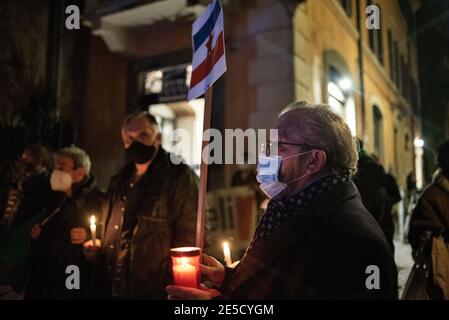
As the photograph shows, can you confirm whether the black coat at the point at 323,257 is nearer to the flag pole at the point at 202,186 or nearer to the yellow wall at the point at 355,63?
the flag pole at the point at 202,186

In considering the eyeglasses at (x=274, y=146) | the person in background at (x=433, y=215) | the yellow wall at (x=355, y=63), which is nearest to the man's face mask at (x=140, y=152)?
the eyeglasses at (x=274, y=146)

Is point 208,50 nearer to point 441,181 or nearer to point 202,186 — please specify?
point 202,186

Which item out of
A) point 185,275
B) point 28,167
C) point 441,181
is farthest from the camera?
point 28,167

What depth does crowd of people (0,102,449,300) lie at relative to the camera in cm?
146

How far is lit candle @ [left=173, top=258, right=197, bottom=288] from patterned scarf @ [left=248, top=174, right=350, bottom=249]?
0.29 metres

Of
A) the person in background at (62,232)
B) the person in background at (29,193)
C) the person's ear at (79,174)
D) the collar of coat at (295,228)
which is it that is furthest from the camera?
the person in background at (29,193)

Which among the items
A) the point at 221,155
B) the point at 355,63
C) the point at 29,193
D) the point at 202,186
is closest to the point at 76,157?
the point at 29,193

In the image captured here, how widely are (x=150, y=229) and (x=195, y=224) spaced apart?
33 cm

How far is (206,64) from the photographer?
2.15 metres

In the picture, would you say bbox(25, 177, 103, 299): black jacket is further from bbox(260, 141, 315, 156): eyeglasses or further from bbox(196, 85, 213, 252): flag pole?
bbox(260, 141, 315, 156): eyeglasses

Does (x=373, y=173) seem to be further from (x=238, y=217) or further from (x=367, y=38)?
(x=367, y=38)

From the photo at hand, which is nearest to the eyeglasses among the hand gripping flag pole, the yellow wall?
the hand gripping flag pole

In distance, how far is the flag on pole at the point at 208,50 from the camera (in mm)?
1995

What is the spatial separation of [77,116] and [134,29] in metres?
2.19
